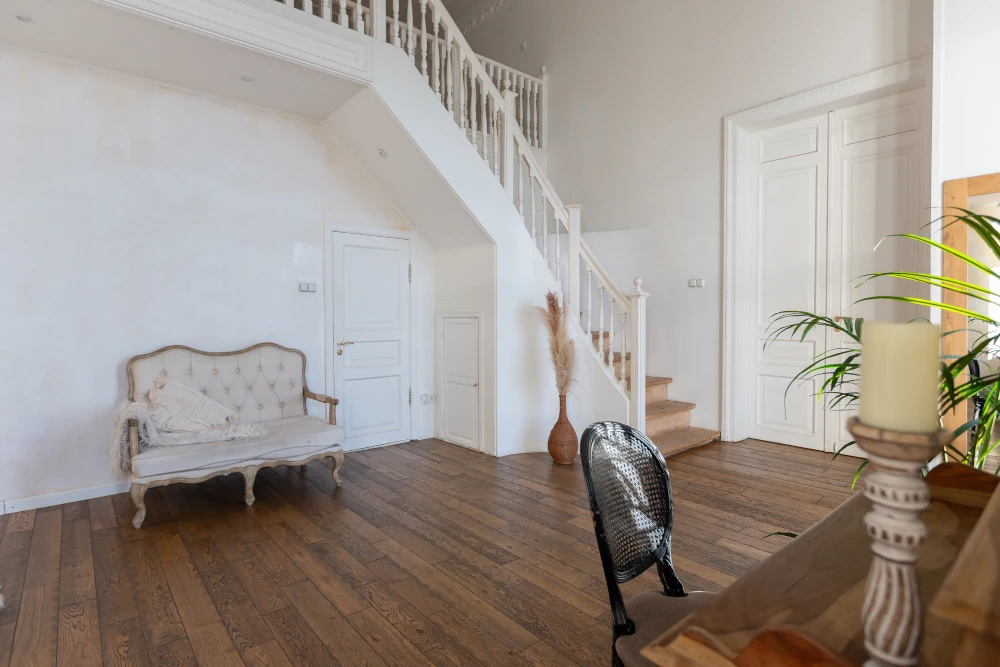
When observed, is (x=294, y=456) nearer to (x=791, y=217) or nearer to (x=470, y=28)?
(x=791, y=217)

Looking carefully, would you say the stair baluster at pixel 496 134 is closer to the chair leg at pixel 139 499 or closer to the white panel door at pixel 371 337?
the white panel door at pixel 371 337

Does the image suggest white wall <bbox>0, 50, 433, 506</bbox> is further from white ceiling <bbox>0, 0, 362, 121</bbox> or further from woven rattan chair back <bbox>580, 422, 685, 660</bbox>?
woven rattan chair back <bbox>580, 422, 685, 660</bbox>

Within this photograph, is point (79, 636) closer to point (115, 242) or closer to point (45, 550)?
point (45, 550)

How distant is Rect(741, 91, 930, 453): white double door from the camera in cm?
411

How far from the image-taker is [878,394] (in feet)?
1.98

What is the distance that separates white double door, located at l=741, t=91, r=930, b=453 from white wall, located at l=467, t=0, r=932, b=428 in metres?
0.38

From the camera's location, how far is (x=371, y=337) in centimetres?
500

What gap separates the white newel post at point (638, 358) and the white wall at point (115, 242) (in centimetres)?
278

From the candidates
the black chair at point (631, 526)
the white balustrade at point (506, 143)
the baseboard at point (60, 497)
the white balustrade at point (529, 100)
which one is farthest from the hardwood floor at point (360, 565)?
the white balustrade at point (529, 100)

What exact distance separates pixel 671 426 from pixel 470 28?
6.05 meters

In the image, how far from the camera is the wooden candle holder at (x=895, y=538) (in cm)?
56

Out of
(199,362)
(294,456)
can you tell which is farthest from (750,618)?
(199,362)

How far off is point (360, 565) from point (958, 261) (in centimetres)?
402

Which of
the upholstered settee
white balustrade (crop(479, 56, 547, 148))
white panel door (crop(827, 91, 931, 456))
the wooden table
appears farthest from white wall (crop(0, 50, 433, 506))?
white panel door (crop(827, 91, 931, 456))
